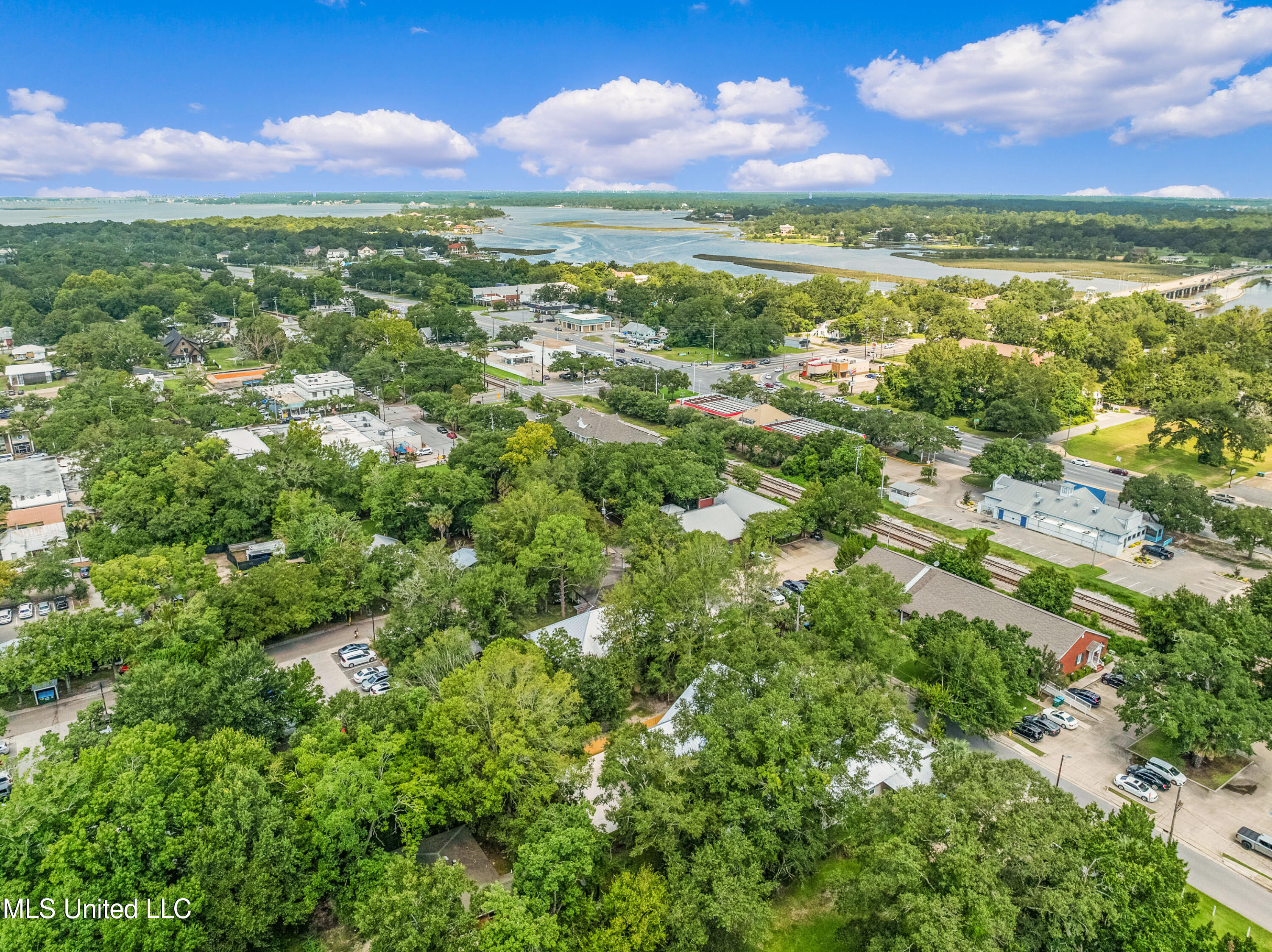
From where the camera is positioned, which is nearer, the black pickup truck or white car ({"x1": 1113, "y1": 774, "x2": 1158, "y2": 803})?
the black pickup truck

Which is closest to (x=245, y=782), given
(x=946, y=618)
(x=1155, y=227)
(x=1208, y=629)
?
(x=946, y=618)

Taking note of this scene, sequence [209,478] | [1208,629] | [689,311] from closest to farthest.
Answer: [1208,629] → [209,478] → [689,311]

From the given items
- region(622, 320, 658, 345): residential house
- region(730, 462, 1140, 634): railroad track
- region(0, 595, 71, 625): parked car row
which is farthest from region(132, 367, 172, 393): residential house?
region(622, 320, 658, 345): residential house

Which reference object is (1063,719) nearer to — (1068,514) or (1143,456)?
(1068,514)

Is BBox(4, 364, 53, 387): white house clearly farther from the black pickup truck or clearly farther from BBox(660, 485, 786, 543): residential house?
the black pickup truck

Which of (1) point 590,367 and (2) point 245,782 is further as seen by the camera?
(1) point 590,367

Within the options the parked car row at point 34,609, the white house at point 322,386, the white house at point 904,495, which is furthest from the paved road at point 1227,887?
the white house at point 322,386

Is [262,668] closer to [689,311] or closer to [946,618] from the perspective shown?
[946,618]
